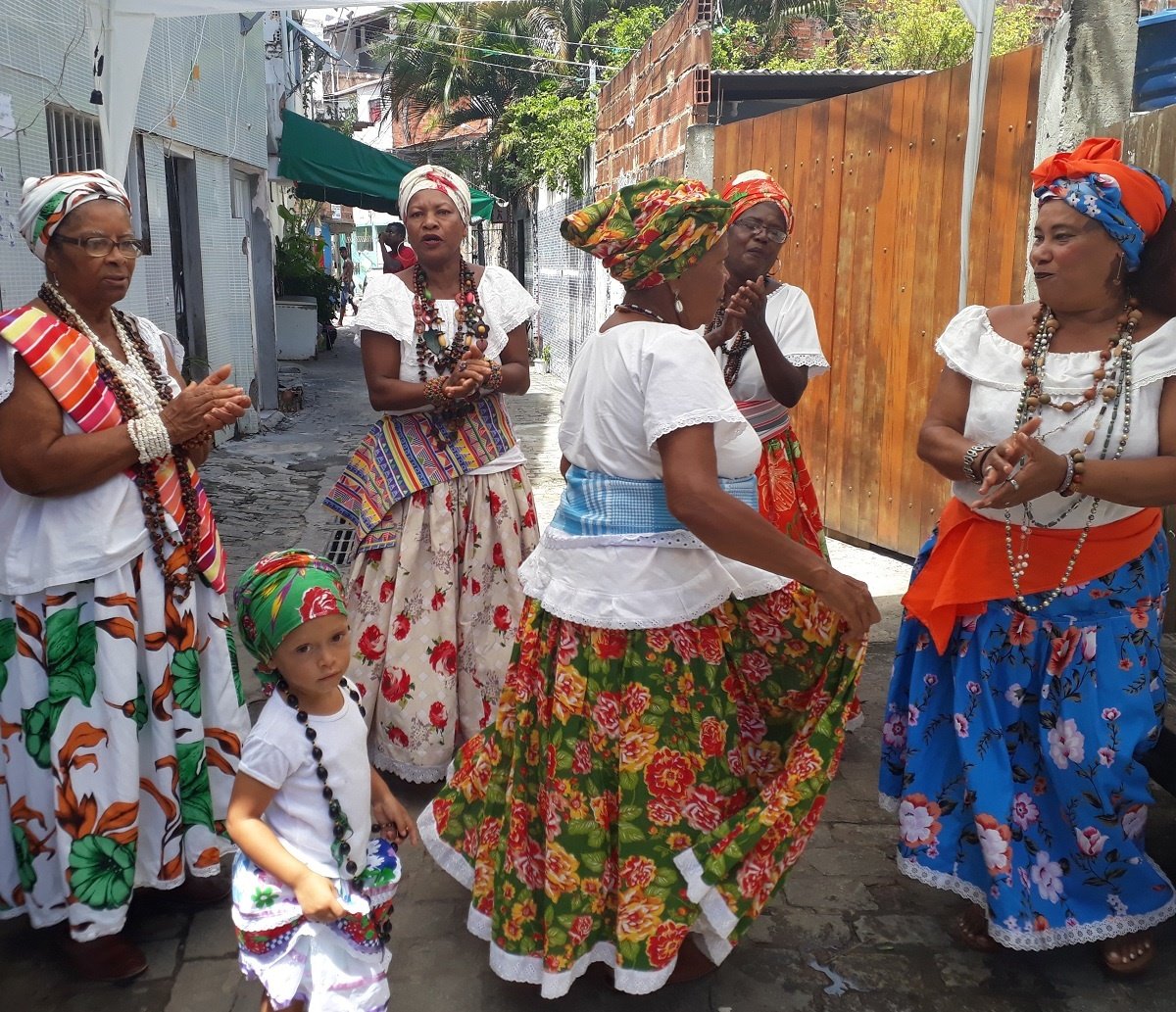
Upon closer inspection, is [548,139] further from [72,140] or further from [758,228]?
[758,228]

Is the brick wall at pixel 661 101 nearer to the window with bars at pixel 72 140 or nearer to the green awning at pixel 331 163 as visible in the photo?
the green awning at pixel 331 163

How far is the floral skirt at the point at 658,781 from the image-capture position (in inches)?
94.3

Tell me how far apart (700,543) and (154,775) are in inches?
62.1

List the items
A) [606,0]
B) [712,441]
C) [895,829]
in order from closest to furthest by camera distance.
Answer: [712,441], [895,829], [606,0]

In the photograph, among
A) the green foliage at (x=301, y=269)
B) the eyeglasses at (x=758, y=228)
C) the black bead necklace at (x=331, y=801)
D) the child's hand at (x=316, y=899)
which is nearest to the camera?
the child's hand at (x=316, y=899)

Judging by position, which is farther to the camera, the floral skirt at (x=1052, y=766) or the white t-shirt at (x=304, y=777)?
the floral skirt at (x=1052, y=766)

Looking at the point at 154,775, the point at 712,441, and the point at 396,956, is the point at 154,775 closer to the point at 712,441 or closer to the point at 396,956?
the point at 396,956

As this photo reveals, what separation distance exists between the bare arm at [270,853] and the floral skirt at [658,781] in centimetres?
62

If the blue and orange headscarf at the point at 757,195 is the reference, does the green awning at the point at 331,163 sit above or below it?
above

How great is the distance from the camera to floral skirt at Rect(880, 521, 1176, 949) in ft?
8.48

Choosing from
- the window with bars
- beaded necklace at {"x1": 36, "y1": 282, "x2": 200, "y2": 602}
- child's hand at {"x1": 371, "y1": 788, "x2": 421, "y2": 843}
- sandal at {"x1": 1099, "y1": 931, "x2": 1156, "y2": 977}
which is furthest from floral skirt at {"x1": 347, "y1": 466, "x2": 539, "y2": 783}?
the window with bars

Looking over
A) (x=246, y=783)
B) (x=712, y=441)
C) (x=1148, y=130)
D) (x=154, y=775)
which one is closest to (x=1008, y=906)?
(x=712, y=441)

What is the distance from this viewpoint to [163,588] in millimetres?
2824

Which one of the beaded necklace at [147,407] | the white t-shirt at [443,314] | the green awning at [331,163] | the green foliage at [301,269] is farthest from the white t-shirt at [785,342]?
the green foliage at [301,269]
